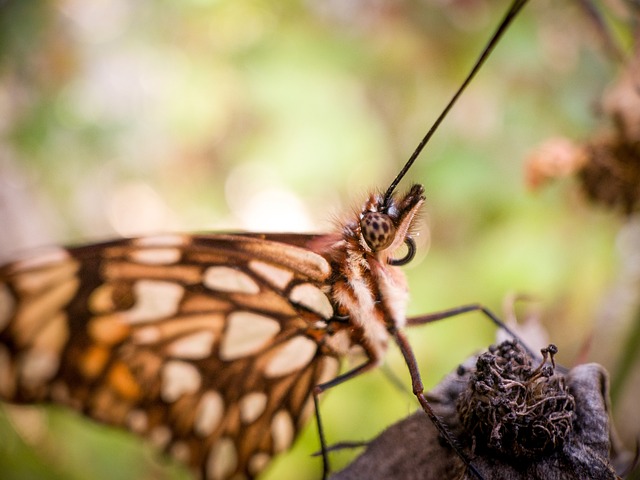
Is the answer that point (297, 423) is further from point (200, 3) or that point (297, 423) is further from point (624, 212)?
point (200, 3)

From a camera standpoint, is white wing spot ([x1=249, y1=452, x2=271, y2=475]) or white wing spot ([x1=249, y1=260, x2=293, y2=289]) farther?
white wing spot ([x1=249, y1=452, x2=271, y2=475])

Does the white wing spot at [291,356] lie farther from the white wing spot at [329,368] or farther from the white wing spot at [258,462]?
the white wing spot at [258,462]

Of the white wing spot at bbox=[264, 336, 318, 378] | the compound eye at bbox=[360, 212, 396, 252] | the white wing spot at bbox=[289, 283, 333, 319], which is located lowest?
the white wing spot at bbox=[264, 336, 318, 378]

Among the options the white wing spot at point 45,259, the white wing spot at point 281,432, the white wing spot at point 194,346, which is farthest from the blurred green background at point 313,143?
the white wing spot at point 45,259

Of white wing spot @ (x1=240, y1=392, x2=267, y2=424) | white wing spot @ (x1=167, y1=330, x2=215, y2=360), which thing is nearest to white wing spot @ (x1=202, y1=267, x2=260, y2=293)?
white wing spot @ (x1=167, y1=330, x2=215, y2=360)

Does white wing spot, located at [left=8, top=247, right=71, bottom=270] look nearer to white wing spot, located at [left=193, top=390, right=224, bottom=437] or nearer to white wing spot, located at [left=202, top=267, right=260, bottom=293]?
white wing spot, located at [left=202, top=267, right=260, bottom=293]
